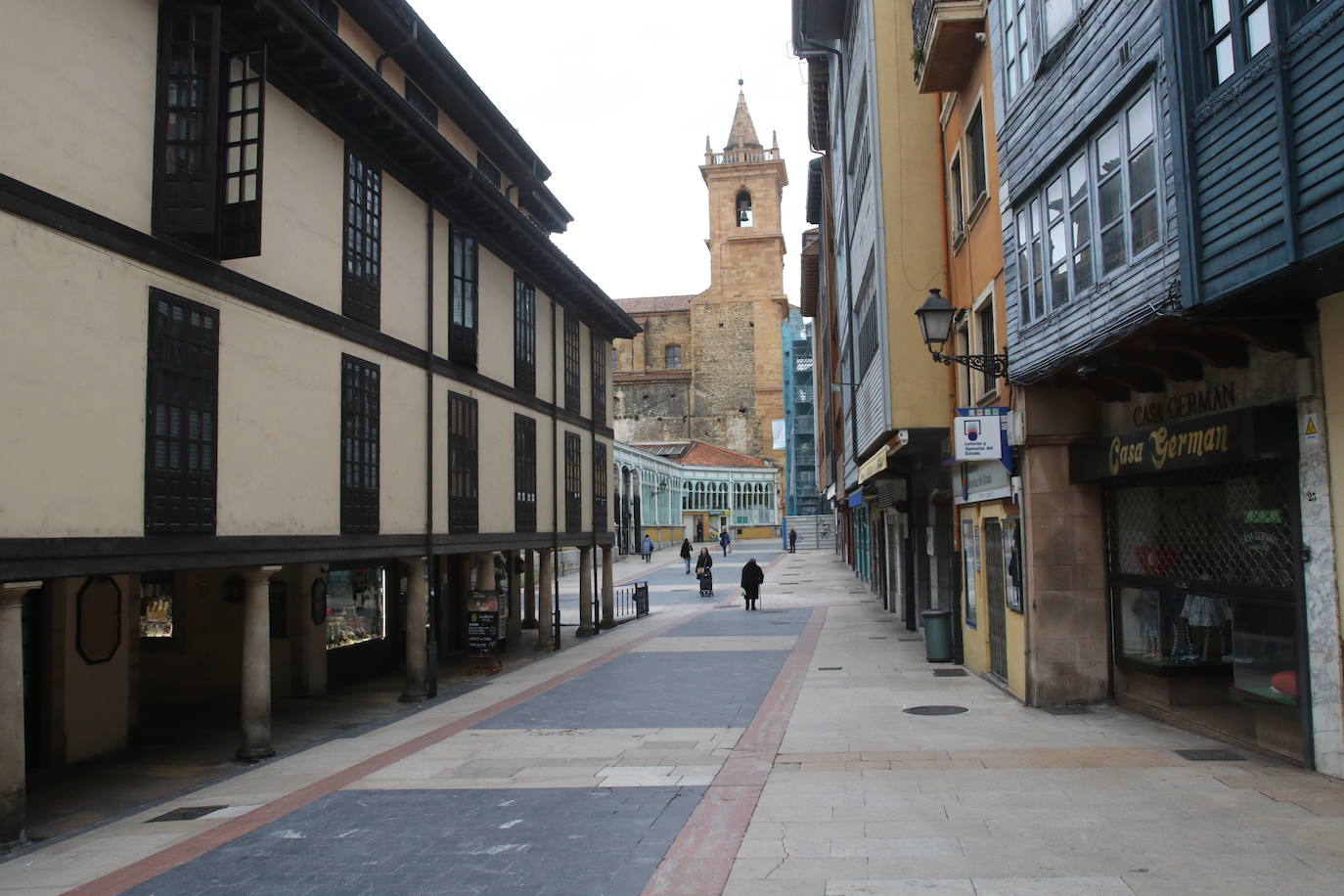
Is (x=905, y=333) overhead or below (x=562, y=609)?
overhead

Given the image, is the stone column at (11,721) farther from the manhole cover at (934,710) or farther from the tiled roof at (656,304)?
the tiled roof at (656,304)

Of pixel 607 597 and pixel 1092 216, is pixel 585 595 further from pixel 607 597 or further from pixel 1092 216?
pixel 1092 216

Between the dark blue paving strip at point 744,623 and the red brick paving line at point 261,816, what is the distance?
903cm

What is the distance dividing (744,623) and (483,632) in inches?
344

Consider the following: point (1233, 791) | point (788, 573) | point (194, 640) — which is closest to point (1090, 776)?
point (1233, 791)

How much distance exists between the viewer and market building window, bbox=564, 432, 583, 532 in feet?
75.7

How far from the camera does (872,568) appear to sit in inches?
1377

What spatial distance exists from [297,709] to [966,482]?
10258 millimetres

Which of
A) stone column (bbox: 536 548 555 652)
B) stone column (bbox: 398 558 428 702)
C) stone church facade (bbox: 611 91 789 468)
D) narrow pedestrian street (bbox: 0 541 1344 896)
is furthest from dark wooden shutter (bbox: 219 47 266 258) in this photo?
stone church facade (bbox: 611 91 789 468)

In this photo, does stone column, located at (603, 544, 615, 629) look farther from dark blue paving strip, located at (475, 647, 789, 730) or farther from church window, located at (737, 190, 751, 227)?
church window, located at (737, 190, 751, 227)

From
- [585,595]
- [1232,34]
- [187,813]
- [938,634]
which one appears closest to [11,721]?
[187,813]

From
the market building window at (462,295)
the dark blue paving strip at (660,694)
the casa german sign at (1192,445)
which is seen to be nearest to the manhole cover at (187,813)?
the dark blue paving strip at (660,694)

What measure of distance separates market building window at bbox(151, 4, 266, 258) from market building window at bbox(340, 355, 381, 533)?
3.00 meters

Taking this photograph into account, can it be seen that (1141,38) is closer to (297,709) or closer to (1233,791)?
(1233,791)
